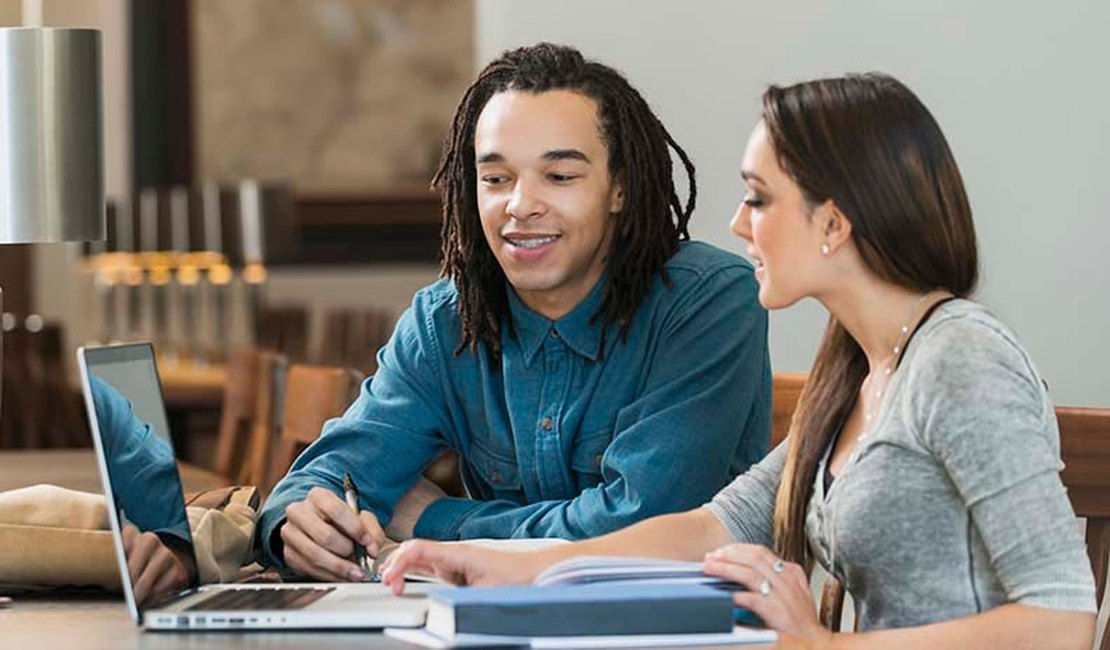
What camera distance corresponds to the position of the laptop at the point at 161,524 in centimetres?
198

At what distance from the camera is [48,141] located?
8.72 ft

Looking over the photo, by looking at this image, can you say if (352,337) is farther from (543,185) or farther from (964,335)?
(964,335)

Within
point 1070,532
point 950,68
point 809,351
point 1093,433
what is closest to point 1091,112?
point 950,68

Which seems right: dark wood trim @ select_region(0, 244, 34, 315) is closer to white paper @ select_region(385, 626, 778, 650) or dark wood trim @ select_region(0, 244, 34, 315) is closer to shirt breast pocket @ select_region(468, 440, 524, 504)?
shirt breast pocket @ select_region(468, 440, 524, 504)

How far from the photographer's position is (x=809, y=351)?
11.9 ft

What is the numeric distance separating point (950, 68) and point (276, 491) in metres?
1.30

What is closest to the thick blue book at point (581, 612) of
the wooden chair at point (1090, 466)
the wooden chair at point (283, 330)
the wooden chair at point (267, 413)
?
the wooden chair at point (1090, 466)

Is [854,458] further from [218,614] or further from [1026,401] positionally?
[218,614]

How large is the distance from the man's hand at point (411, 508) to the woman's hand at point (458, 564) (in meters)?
0.50

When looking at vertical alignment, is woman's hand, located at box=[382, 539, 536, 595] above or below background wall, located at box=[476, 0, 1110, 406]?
below

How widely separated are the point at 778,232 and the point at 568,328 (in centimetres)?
56

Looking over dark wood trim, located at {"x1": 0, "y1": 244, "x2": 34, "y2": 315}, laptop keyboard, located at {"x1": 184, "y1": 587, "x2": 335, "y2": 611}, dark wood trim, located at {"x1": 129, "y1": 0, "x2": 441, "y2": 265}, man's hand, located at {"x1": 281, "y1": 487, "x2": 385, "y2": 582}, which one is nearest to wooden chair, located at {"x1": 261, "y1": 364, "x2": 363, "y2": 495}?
man's hand, located at {"x1": 281, "y1": 487, "x2": 385, "y2": 582}

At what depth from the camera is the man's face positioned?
2627 mm

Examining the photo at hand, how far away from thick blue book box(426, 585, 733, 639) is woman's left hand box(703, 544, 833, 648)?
138mm
